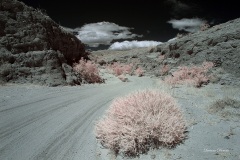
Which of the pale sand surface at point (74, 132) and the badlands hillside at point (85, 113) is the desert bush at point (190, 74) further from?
the pale sand surface at point (74, 132)

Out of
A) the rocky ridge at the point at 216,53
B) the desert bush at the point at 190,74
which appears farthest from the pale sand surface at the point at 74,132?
the rocky ridge at the point at 216,53

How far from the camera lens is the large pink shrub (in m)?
6.22

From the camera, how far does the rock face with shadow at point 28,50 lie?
16141 mm

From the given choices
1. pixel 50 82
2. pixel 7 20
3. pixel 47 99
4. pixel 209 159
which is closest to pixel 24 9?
pixel 7 20

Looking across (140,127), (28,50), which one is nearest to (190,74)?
(28,50)

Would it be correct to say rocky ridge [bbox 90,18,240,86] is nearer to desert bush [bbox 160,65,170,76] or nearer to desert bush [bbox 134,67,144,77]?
desert bush [bbox 160,65,170,76]

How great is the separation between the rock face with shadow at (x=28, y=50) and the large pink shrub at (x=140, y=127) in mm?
9849

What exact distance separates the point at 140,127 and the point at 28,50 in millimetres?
13093

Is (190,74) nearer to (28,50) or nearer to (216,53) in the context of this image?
(216,53)

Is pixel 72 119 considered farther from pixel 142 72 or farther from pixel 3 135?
pixel 142 72

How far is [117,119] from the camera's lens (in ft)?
22.9

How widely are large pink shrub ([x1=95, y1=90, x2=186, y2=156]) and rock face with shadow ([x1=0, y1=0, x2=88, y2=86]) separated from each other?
388 inches

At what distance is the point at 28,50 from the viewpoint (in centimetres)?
1747

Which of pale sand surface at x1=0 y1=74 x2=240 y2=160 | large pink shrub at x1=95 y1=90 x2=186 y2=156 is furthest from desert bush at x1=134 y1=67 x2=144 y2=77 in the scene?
large pink shrub at x1=95 y1=90 x2=186 y2=156
